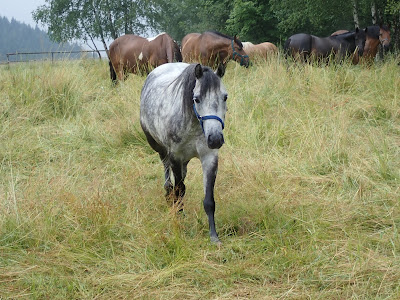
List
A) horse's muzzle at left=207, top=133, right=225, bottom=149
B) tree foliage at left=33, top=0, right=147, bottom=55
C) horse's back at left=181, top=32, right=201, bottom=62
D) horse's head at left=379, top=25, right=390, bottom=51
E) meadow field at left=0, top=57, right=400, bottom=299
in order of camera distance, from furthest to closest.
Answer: tree foliage at left=33, top=0, right=147, bottom=55 → horse's head at left=379, top=25, right=390, bottom=51 → horse's back at left=181, top=32, right=201, bottom=62 → horse's muzzle at left=207, top=133, right=225, bottom=149 → meadow field at left=0, top=57, right=400, bottom=299

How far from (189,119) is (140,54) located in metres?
6.40

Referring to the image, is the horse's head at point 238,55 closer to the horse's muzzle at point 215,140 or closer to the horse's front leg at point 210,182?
the horse's front leg at point 210,182

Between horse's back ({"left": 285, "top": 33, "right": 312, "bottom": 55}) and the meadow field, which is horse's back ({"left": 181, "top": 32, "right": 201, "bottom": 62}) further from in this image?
the meadow field

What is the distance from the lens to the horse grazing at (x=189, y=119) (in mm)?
3275

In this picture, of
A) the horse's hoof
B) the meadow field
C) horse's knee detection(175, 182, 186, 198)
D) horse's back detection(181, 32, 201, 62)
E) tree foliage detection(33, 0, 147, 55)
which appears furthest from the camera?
tree foliage detection(33, 0, 147, 55)

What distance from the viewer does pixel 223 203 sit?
4.25 meters

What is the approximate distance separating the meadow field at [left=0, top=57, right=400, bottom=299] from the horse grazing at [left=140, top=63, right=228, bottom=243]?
1.29 feet

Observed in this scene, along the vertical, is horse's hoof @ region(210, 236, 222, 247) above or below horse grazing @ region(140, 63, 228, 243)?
below

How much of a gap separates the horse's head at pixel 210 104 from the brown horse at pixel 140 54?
19.1 ft

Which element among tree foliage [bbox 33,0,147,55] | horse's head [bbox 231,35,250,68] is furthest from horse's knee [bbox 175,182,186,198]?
tree foliage [bbox 33,0,147,55]

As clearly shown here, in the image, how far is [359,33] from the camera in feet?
36.4

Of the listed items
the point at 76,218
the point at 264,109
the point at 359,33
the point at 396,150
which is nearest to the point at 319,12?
the point at 359,33

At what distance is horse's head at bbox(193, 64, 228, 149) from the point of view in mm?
3176

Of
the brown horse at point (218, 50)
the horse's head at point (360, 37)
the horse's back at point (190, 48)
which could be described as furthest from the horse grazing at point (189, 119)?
the horse's head at point (360, 37)
